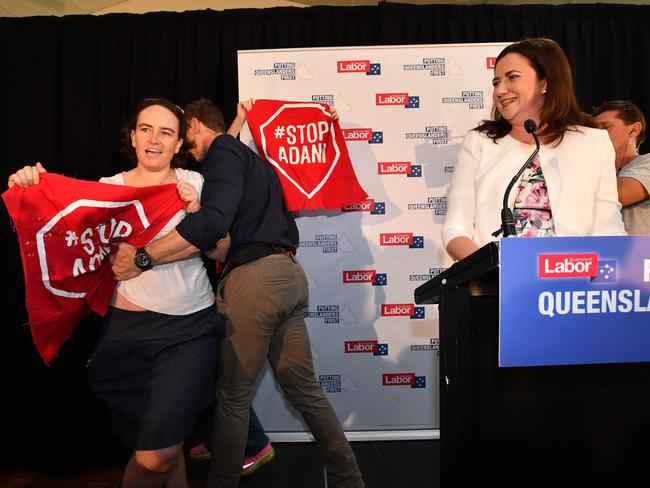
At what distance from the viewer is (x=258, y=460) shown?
2707mm

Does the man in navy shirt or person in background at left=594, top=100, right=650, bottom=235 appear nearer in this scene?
the man in navy shirt

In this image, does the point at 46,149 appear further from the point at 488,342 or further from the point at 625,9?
the point at 625,9

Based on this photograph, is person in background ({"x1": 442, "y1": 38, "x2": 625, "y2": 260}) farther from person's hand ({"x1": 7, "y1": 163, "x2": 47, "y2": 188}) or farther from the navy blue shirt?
person's hand ({"x1": 7, "y1": 163, "x2": 47, "y2": 188})

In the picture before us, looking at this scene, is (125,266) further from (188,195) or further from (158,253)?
(188,195)

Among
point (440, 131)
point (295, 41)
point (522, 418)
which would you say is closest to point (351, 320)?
point (440, 131)

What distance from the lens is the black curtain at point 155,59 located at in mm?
3166

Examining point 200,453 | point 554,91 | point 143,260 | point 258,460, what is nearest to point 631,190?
point 554,91

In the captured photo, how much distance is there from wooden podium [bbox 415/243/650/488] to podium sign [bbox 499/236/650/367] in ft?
0.44

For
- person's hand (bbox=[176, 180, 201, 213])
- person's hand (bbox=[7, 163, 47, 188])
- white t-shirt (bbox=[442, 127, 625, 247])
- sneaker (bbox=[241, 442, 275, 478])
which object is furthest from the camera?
sneaker (bbox=[241, 442, 275, 478])

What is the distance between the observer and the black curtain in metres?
3.17

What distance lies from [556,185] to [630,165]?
112 cm

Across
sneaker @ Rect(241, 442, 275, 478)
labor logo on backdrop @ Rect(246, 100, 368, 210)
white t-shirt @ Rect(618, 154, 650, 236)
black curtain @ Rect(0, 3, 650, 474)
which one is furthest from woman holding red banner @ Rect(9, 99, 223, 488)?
white t-shirt @ Rect(618, 154, 650, 236)

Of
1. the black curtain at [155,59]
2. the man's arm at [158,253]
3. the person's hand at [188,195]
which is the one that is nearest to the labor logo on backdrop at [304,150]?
the black curtain at [155,59]

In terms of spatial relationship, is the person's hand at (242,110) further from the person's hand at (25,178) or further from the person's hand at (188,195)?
the person's hand at (25,178)
